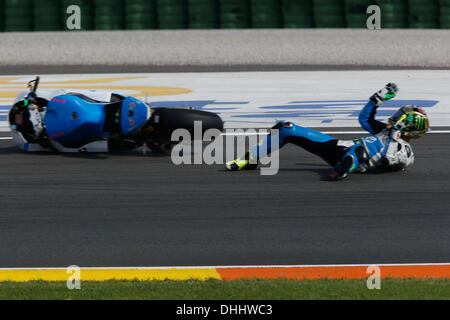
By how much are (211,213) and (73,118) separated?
284 cm

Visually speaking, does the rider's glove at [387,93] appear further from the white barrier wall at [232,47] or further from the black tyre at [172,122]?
the white barrier wall at [232,47]

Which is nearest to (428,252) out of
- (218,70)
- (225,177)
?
(225,177)

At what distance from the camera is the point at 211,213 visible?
8078 mm

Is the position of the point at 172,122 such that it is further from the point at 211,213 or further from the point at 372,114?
the point at 372,114

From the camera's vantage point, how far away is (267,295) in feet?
18.7

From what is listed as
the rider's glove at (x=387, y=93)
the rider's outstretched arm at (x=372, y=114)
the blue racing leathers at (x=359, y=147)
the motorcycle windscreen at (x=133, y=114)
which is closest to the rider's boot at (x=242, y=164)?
the blue racing leathers at (x=359, y=147)

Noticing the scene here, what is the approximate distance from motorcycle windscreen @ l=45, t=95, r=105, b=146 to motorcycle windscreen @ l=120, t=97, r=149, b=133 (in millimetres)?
368

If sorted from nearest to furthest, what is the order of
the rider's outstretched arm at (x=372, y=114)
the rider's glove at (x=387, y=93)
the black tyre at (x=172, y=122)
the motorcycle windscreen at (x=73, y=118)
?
the rider's glove at (x=387, y=93), the rider's outstretched arm at (x=372, y=114), the black tyre at (x=172, y=122), the motorcycle windscreen at (x=73, y=118)

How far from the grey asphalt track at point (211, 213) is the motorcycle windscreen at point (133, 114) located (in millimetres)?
527

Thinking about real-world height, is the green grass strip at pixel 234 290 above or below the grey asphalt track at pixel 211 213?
below

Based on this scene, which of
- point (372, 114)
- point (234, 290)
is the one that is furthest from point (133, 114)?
point (234, 290)

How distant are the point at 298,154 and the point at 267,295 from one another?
5.04 meters

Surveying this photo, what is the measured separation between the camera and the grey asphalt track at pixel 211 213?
7020 millimetres
